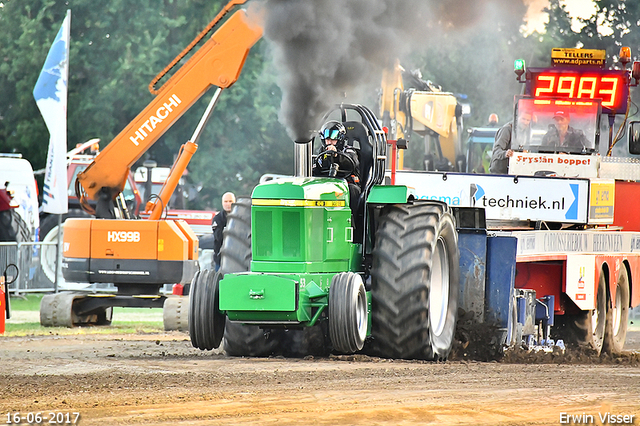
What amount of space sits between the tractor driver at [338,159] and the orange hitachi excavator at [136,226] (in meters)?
4.55

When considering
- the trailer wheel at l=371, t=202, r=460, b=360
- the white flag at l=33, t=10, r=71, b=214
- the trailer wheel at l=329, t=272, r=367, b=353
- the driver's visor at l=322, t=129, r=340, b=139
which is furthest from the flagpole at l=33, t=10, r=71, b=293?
the trailer wheel at l=329, t=272, r=367, b=353

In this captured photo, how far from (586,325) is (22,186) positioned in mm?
13140

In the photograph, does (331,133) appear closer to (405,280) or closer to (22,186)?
(405,280)

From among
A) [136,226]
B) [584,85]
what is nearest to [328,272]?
[136,226]

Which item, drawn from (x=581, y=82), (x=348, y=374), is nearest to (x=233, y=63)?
(x=581, y=82)

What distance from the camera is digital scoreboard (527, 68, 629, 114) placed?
17703 mm

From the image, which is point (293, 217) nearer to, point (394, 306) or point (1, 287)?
point (394, 306)

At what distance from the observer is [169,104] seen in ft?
52.6

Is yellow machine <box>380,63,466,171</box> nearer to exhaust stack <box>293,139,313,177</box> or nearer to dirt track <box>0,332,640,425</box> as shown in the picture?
exhaust stack <box>293,139,313,177</box>

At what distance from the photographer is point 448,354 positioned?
1131cm

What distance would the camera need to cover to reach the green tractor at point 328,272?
1016 centimetres

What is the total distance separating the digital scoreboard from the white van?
10401 millimetres

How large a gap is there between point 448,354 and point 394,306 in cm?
111

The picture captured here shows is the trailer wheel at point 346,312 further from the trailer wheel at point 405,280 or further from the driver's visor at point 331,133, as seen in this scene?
the driver's visor at point 331,133
